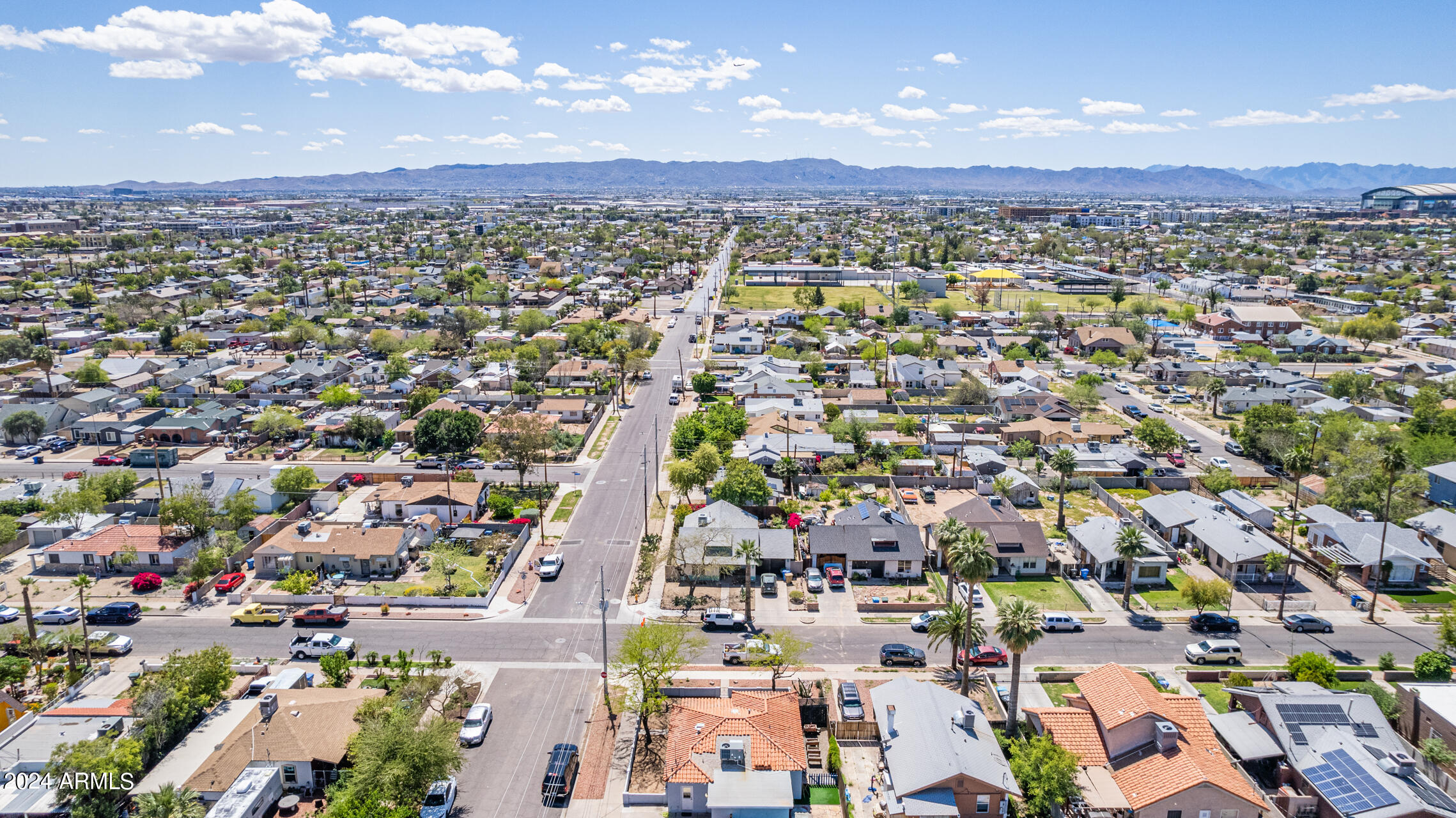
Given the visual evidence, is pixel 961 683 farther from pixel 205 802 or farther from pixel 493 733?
pixel 205 802

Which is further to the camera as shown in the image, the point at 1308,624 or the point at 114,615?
the point at 114,615

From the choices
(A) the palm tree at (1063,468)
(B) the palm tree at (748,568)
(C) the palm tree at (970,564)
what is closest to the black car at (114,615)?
(B) the palm tree at (748,568)

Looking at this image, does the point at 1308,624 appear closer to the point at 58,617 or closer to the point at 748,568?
the point at 748,568

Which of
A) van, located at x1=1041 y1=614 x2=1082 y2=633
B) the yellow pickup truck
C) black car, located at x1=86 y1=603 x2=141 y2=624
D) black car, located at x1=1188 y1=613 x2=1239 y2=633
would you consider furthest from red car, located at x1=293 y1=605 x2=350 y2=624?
black car, located at x1=1188 y1=613 x2=1239 y2=633

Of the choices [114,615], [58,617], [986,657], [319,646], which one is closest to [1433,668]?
[986,657]

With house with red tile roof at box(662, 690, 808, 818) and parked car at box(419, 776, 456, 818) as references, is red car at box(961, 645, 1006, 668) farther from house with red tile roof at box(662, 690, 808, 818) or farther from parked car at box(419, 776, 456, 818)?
parked car at box(419, 776, 456, 818)

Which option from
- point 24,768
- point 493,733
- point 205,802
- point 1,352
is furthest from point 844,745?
point 1,352

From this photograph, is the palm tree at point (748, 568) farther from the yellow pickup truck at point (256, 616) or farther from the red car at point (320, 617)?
the yellow pickup truck at point (256, 616)
